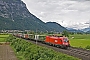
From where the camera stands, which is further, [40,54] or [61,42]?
[61,42]

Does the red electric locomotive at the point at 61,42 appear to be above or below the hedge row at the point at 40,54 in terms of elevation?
above

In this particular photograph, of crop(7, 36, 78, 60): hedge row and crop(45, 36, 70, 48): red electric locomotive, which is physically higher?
crop(45, 36, 70, 48): red electric locomotive

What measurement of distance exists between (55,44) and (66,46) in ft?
25.3

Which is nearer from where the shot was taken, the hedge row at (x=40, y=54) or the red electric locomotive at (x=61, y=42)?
the hedge row at (x=40, y=54)

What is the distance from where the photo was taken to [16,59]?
56.0m

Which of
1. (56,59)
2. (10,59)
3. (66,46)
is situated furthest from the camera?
(66,46)

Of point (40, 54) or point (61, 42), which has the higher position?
point (61, 42)

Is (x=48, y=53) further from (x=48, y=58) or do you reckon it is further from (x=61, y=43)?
(x=61, y=43)

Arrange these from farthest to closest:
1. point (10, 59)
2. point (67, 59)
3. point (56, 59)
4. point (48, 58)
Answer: point (10, 59) < point (48, 58) < point (56, 59) < point (67, 59)

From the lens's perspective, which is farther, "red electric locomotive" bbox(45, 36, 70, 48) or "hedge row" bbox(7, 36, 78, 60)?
"red electric locomotive" bbox(45, 36, 70, 48)

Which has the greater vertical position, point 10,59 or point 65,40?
point 65,40

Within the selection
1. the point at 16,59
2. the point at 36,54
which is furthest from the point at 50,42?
the point at 36,54

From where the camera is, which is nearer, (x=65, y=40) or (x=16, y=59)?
(x=16, y=59)

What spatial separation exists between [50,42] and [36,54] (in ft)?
119
